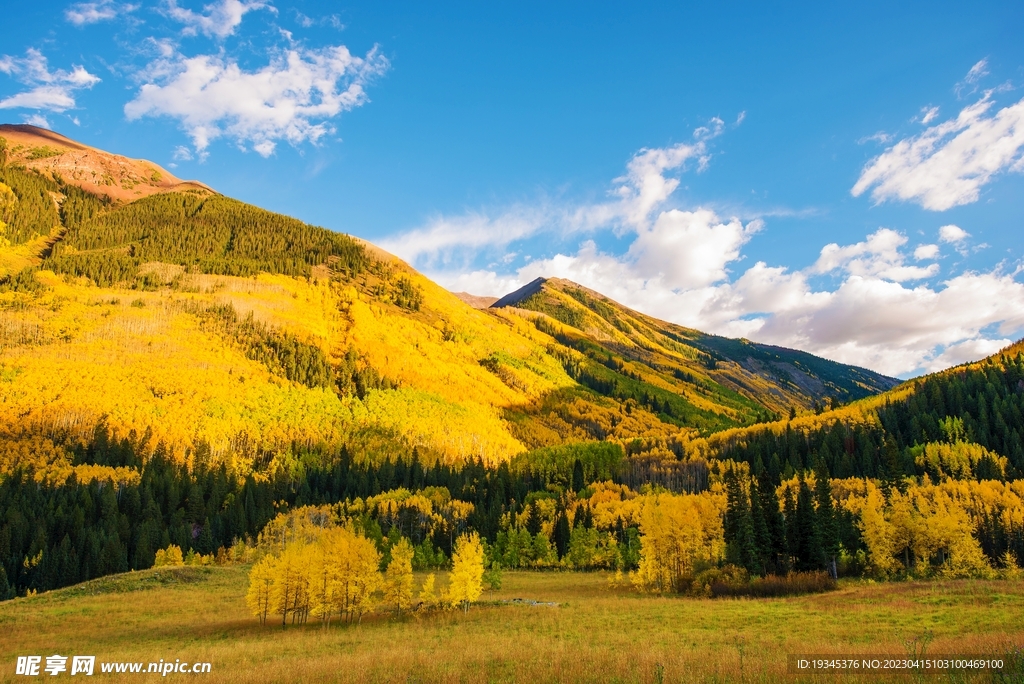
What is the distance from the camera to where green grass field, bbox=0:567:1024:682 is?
23.0m

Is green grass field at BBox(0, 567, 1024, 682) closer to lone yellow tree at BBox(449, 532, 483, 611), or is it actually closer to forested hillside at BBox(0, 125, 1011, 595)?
lone yellow tree at BBox(449, 532, 483, 611)

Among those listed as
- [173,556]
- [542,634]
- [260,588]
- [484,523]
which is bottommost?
[173,556]

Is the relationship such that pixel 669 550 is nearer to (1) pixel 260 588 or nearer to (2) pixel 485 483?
(1) pixel 260 588

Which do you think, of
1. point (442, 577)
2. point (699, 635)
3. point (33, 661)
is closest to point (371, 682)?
point (699, 635)

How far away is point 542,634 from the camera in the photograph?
3906 cm

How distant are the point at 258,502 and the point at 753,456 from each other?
14435 cm

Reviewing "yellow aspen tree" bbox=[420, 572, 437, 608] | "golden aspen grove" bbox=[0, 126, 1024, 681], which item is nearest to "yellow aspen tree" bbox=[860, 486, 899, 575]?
"golden aspen grove" bbox=[0, 126, 1024, 681]

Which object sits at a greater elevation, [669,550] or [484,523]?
Result: [669,550]

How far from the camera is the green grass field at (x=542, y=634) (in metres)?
23.0

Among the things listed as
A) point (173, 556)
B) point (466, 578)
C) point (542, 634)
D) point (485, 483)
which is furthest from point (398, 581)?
point (485, 483)

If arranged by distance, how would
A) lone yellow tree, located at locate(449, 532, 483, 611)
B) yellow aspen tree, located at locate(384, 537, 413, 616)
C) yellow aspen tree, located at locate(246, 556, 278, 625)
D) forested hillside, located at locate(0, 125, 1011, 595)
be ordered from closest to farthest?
yellow aspen tree, located at locate(246, 556, 278, 625), yellow aspen tree, located at locate(384, 537, 413, 616), lone yellow tree, located at locate(449, 532, 483, 611), forested hillside, located at locate(0, 125, 1011, 595)

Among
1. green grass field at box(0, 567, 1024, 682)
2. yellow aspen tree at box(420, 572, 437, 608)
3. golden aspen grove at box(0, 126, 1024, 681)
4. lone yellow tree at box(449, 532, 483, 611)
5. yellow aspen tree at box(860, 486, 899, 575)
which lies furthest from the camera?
yellow aspen tree at box(860, 486, 899, 575)

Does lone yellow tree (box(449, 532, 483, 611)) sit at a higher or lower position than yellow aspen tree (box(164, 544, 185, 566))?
higher

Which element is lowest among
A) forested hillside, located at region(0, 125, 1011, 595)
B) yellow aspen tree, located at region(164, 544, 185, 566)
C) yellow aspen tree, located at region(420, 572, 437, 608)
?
yellow aspen tree, located at region(164, 544, 185, 566)
